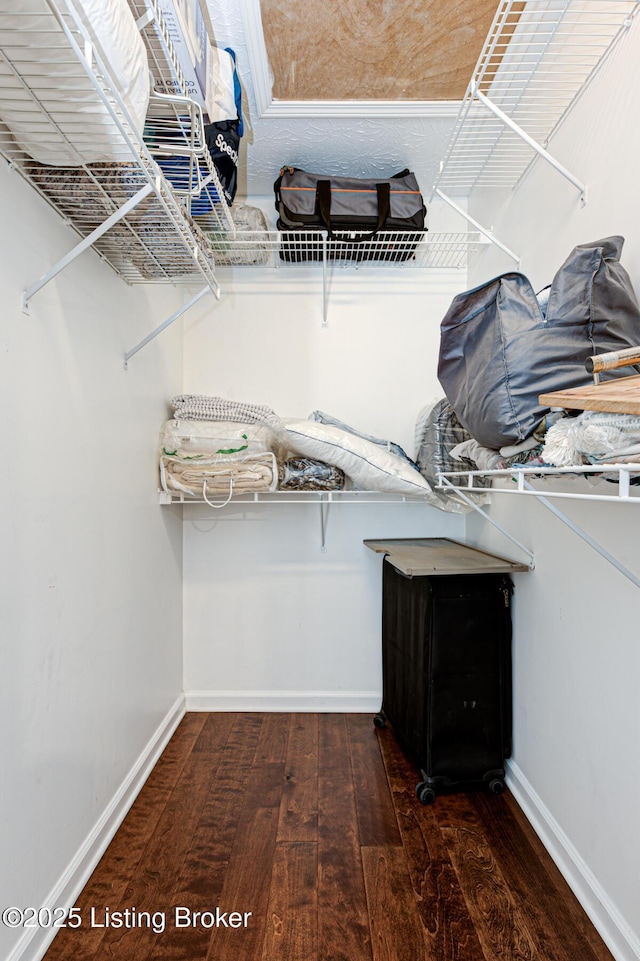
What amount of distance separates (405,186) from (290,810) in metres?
2.33

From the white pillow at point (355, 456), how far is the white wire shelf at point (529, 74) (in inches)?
36.3

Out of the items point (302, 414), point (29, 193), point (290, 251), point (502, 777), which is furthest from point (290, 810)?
point (290, 251)

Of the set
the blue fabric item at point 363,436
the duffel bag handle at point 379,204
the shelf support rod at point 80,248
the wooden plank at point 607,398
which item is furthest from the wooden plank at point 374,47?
the wooden plank at point 607,398

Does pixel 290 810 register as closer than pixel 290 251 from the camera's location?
Yes

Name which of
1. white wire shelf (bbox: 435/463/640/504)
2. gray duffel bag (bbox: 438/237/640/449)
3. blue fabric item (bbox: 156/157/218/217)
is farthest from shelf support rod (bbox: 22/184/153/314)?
white wire shelf (bbox: 435/463/640/504)

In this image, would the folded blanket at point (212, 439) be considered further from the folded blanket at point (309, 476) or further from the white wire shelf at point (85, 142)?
the white wire shelf at point (85, 142)

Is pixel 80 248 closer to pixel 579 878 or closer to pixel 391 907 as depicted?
pixel 391 907

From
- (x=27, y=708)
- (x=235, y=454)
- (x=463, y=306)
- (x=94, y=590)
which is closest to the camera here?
(x=27, y=708)

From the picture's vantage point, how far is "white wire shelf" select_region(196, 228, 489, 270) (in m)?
2.38

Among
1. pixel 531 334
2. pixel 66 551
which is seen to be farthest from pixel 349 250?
pixel 66 551

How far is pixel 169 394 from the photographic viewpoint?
250 cm

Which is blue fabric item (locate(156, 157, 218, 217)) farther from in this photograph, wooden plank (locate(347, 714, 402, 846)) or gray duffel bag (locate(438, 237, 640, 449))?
wooden plank (locate(347, 714, 402, 846))

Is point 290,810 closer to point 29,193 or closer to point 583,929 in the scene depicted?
point 583,929

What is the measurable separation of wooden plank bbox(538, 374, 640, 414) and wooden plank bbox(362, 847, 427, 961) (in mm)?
1272
